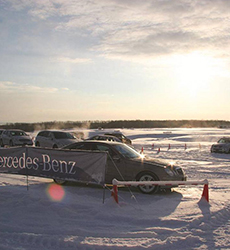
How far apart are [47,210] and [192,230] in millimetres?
3276

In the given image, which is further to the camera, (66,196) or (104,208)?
(66,196)

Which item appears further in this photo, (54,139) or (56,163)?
(54,139)

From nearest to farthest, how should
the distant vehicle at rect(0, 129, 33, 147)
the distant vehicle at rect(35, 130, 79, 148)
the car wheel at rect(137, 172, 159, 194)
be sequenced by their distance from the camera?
the car wheel at rect(137, 172, 159, 194) → the distant vehicle at rect(35, 130, 79, 148) → the distant vehicle at rect(0, 129, 33, 147)

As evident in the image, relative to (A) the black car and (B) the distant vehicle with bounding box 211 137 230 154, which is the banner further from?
(B) the distant vehicle with bounding box 211 137 230 154

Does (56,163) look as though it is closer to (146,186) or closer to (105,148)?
(105,148)

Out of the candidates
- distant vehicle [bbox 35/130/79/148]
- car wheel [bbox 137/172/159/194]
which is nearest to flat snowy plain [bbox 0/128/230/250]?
car wheel [bbox 137/172/159/194]

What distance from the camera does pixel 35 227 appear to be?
635 cm

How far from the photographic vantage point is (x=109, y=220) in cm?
696

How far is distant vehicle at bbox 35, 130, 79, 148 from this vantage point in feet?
77.7

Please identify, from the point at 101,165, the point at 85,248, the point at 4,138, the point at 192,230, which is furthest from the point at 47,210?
the point at 4,138

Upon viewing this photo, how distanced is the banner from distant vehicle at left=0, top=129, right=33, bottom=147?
18.7 metres

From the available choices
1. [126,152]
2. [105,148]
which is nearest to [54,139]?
[105,148]

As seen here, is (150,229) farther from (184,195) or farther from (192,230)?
(184,195)

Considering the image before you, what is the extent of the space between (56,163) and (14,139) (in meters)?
20.4
